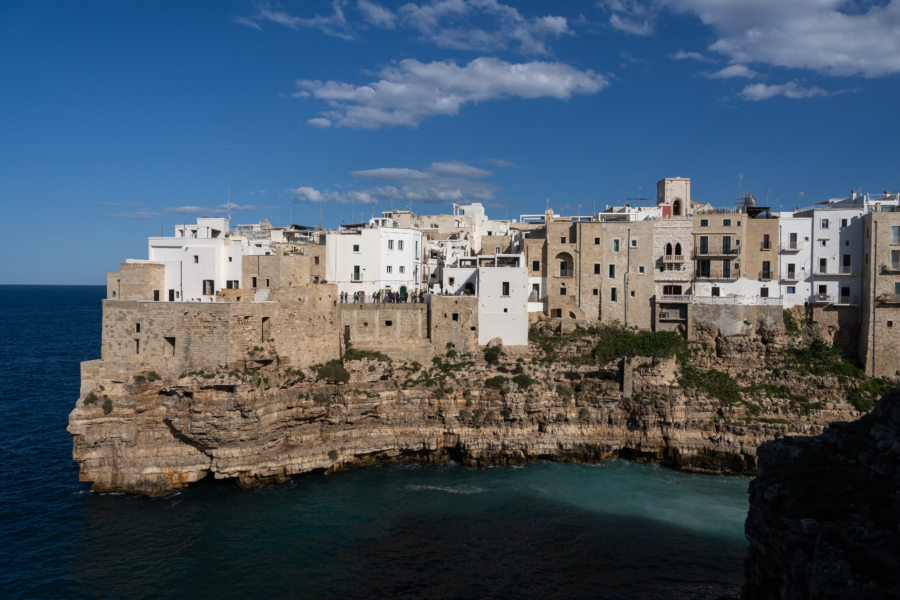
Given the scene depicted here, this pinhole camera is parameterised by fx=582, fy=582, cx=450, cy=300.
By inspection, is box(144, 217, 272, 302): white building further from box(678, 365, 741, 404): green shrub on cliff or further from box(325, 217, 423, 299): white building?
box(678, 365, 741, 404): green shrub on cliff

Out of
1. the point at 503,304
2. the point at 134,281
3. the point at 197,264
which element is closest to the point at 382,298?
the point at 503,304

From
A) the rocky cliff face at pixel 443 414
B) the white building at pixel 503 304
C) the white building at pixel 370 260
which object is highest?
the white building at pixel 370 260

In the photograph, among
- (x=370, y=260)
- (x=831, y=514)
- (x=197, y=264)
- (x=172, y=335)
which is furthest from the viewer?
(x=370, y=260)

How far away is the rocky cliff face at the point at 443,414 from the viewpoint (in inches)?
1163

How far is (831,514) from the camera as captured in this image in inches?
483

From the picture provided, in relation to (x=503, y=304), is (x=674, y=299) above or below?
above

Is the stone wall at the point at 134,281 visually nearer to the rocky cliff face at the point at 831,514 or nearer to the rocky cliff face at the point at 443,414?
the rocky cliff face at the point at 443,414

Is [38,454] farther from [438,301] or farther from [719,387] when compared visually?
[719,387]

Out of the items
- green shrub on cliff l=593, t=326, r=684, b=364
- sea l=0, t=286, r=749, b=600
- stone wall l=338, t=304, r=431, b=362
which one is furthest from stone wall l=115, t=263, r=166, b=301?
green shrub on cliff l=593, t=326, r=684, b=364

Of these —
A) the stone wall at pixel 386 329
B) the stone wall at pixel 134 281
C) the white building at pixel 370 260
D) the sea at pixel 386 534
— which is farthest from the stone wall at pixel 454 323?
the stone wall at pixel 134 281

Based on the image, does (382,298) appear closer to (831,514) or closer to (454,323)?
(454,323)

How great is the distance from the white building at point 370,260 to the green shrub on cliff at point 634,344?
15.1m

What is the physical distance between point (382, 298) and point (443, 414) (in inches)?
434

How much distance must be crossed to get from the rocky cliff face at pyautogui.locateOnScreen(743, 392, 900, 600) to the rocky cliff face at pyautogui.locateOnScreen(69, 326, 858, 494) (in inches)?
725
